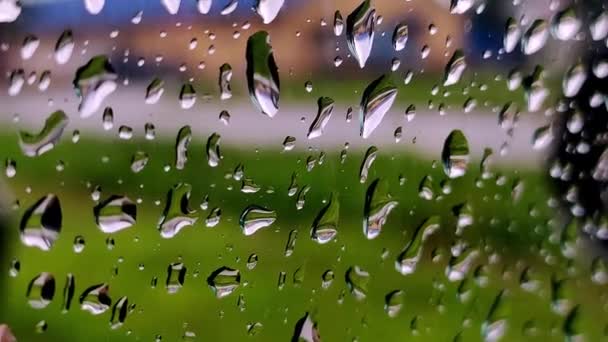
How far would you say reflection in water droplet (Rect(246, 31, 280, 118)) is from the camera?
51cm

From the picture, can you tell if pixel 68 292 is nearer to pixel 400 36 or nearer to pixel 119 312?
pixel 119 312

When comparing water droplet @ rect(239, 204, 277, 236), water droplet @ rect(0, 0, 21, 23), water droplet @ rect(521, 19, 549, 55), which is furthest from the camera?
water droplet @ rect(521, 19, 549, 55)

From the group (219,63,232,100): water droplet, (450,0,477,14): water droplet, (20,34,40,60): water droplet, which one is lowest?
(450,0,477,14): water droplet

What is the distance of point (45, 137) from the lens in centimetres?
43

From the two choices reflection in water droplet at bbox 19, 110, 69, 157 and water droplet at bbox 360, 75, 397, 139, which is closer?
reflection in water droplet at bbox 19, 110, 69, 157

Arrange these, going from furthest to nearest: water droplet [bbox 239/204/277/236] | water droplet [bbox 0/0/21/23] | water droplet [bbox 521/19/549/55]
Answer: water droplet [bbox 521/19/549/55], water droplet [bbox 239/204/277/236], water droplet [bbox 0/0/21/23]

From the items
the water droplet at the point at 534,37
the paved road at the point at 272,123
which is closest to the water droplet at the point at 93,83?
the paved road at the point at 272,123

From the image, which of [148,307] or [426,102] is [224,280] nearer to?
[148,307]

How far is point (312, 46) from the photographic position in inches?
21.0

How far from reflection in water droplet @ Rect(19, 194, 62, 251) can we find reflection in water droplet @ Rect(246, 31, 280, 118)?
0.53 feet

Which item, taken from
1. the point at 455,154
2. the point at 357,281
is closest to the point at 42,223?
the point at 357,281

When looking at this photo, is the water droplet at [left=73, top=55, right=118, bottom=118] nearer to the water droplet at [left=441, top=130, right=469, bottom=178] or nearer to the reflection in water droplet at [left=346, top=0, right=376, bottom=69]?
the reflection in water droplet at [left=346, top=0, right=376, bottom=69]

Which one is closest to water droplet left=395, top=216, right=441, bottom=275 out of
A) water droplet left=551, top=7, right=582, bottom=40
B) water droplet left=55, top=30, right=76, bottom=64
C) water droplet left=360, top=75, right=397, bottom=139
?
water droplet left=360, top=75, right=397, bottom=139

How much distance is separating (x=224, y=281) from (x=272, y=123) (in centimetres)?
12
